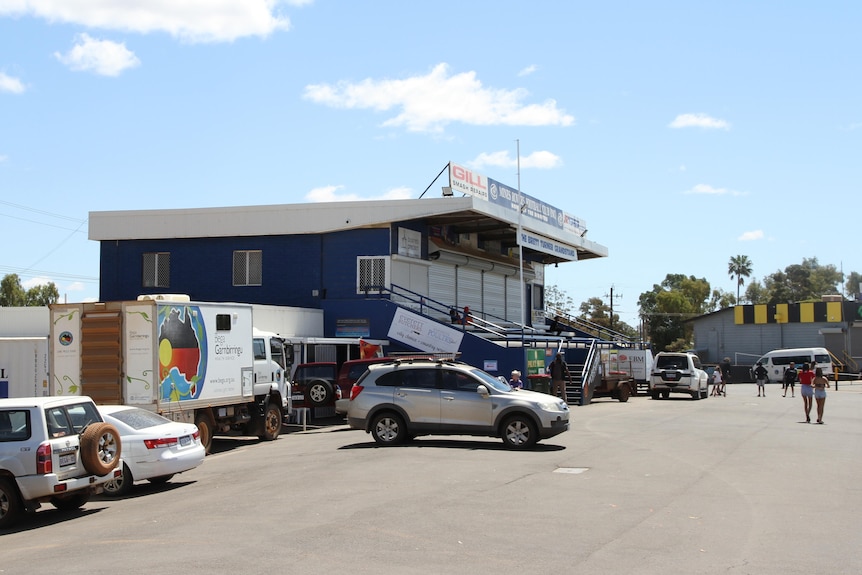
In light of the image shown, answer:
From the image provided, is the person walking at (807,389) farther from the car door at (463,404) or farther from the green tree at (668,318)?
the green tree at (668,318)

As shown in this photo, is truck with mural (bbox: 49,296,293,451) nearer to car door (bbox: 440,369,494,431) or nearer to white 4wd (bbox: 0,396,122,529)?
white 4wd (bbox: 0,396,122,529)

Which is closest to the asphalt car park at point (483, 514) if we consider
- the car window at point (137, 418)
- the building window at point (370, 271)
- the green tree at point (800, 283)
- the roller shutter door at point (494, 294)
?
the car window at point (137, 418)

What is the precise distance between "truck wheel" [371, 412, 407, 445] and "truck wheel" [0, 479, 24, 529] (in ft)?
26.8

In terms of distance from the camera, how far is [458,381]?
18.5 meters

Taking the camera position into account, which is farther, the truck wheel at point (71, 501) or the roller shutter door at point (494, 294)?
the roller shutter door at point (494, 294)

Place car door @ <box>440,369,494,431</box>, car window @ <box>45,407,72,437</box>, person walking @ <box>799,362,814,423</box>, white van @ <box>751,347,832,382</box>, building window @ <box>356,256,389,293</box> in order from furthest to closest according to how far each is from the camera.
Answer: white van @ <box>751,347,832,382</box>, building window @ <box>356,256,389,293</box>, person walking @ <box>799,362,814,423</box>, car door @ <box>440,369,494,431</box>, car window @ <box>45,407,72,437</box>

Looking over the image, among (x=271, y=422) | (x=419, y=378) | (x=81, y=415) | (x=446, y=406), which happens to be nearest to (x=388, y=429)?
(x=419, y=378)

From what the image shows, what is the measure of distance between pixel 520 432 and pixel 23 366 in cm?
1241

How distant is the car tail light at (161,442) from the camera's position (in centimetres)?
1420

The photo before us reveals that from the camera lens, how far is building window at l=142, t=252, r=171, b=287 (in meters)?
37.3

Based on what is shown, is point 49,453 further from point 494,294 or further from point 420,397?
point 494,294

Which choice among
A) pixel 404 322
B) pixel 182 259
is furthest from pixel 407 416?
pixel 182 259

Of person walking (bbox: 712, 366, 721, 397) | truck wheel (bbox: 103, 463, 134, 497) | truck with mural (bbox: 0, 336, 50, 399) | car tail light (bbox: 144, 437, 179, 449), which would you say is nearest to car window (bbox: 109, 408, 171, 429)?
car tail light (bbox: 144, 437, 179, 449)

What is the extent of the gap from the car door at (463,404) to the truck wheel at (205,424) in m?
5.14
